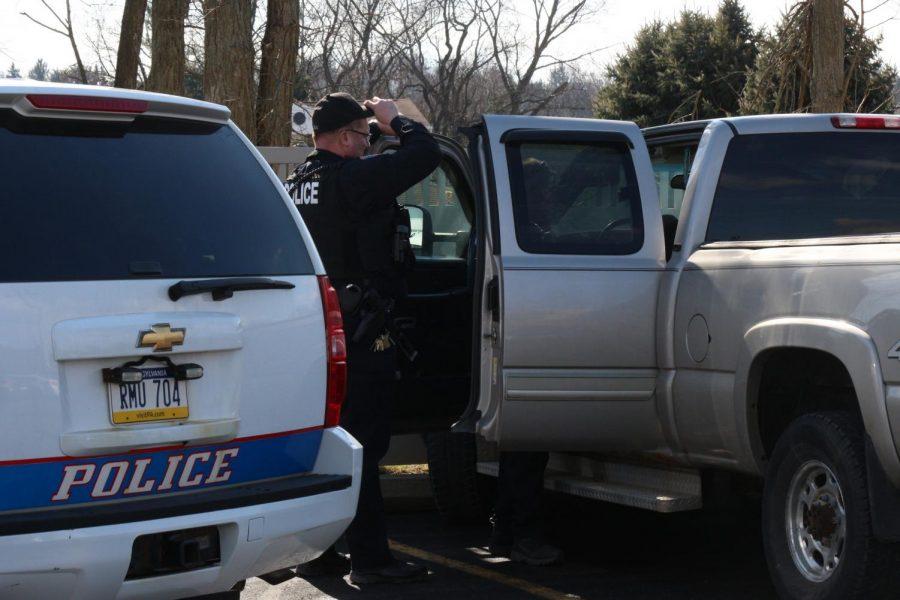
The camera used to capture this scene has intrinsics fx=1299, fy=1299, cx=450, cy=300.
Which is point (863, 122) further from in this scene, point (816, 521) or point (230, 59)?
point (230, 59)

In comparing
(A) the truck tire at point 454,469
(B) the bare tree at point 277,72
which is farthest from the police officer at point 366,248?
(B) the bare tree at point 277,72

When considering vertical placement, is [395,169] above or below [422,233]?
above

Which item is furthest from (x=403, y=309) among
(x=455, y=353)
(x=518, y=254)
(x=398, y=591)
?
(x=398, y=591)

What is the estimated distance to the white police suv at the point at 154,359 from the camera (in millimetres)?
3408

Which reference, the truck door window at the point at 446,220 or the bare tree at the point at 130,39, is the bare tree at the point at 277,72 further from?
the bare tree at the point at 130,39

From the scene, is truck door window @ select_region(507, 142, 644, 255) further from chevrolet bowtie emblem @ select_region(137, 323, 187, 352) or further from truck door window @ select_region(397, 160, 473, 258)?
chevrolet bowtie emblem @ select_region(137, 323, 187, 352)

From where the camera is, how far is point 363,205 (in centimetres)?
549

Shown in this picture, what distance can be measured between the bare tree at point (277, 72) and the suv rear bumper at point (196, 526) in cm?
770

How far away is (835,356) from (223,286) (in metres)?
2.13

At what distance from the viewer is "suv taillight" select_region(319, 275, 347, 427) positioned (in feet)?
13.3

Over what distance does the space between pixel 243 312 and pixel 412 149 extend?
1.89 meters

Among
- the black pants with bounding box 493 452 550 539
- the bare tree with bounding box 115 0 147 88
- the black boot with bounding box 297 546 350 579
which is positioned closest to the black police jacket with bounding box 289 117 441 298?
the black pants with bounding box 493 452 550 539

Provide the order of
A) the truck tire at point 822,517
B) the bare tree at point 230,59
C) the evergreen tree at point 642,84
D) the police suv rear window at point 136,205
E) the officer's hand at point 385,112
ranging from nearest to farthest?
the police suv rear window at point 136,205 → the truck tire at point 822,517 → the officer's hand at point 385,112 → the bare tree at point 230,59 → the evergreen tree at point 642,84

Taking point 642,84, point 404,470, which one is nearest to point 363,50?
point 642,84
